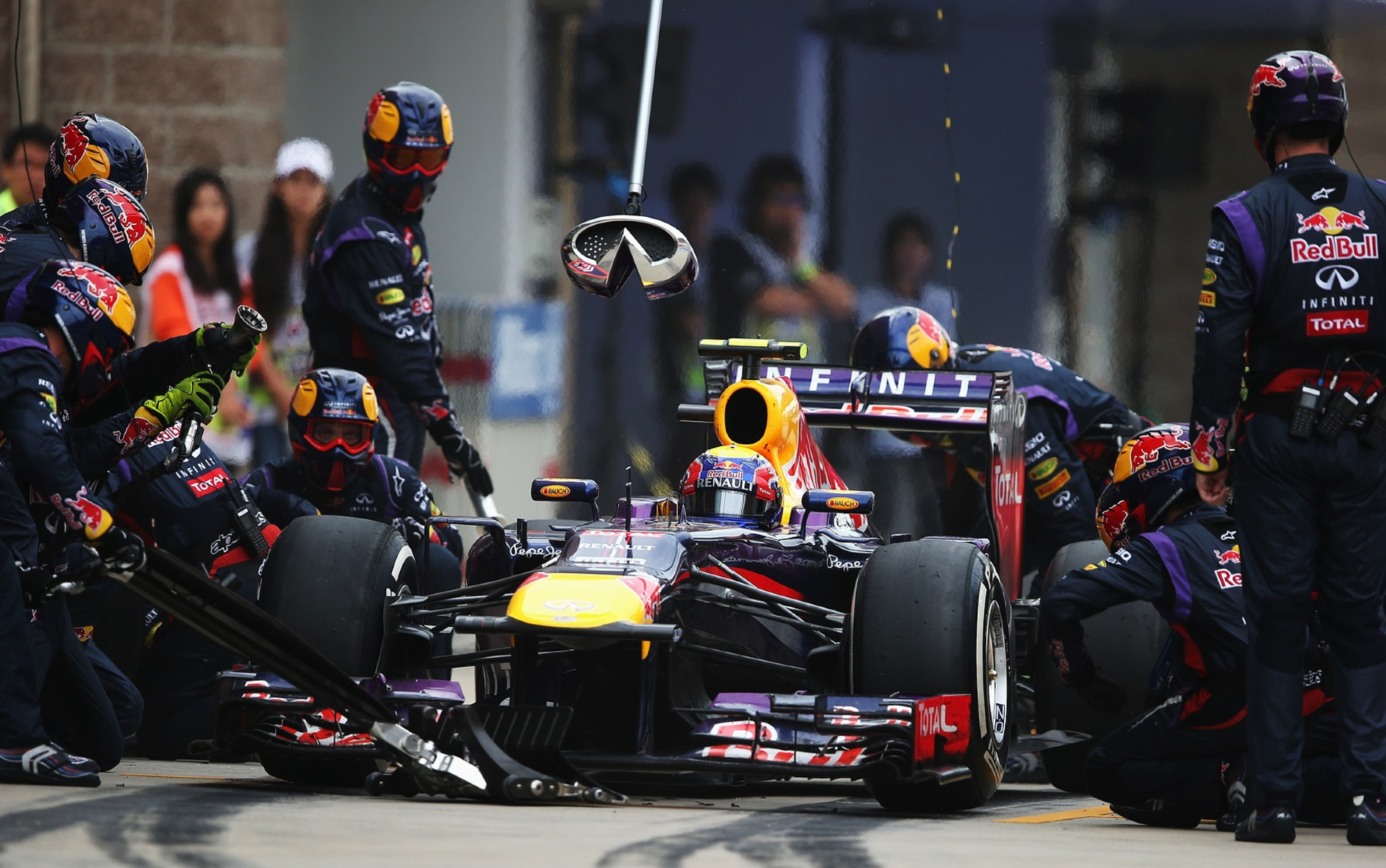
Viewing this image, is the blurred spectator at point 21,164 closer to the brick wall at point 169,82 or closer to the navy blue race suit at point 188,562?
the brick wall at point 169,82

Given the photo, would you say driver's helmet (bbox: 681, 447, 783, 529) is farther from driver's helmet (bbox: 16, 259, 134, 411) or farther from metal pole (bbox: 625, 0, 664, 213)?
driver's helmet (bbox: 16, 259, 134, 411)

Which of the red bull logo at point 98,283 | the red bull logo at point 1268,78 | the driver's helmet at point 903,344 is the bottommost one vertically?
the driver's helmet at point 903,344

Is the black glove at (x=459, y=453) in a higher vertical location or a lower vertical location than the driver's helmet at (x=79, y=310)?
lower

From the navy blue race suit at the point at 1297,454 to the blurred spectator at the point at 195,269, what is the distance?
22.1ft

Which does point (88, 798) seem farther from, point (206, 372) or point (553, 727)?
point (206, 372)

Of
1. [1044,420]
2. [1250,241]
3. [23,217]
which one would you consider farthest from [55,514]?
[1044,420]

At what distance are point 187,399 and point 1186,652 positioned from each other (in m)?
3.42

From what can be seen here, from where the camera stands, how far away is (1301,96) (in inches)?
237

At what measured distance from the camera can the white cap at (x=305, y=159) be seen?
1203 centimetres

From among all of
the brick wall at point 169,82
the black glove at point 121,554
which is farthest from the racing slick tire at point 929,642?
the brick wall at point 169,82

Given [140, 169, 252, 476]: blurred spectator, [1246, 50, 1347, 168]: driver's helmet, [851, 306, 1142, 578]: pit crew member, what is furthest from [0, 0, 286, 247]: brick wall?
[1246, 50, 1347, 168]: driver's helmet

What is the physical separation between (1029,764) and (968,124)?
219 inches

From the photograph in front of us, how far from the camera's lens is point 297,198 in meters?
11.9

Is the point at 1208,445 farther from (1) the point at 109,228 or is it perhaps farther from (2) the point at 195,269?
(2) the point at 195,269
